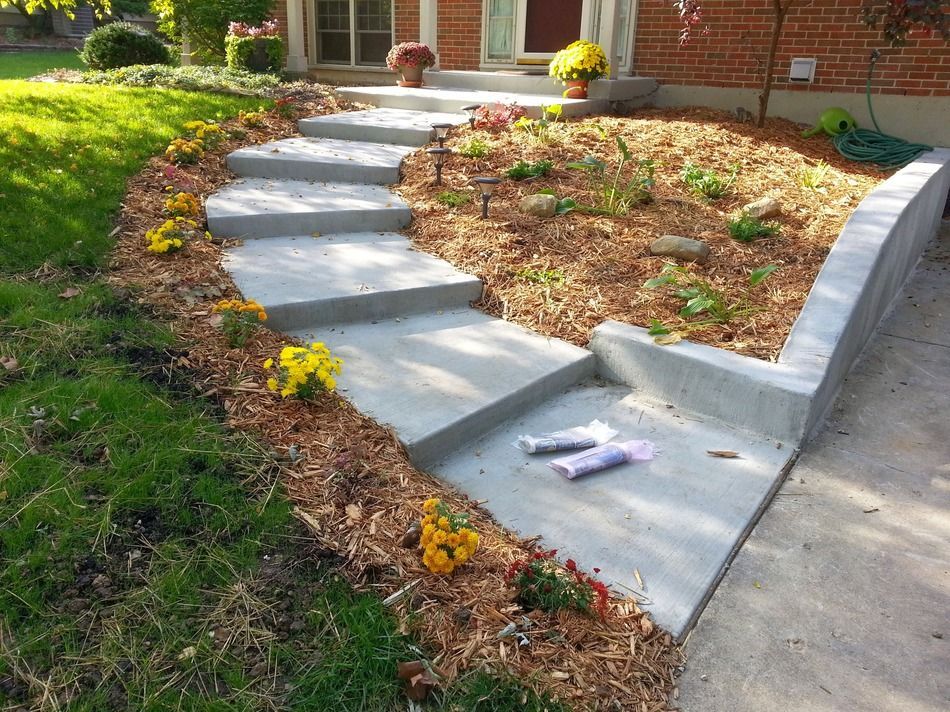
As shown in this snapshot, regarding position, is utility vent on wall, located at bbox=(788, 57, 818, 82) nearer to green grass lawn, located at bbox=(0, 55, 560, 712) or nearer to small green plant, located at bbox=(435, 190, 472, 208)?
small green plant, located at bbox=(435, 190, 472, 208)

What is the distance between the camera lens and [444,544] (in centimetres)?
209

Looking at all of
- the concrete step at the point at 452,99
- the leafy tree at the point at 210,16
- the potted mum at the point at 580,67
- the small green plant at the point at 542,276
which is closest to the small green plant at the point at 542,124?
the concrete step at the point at 452,99

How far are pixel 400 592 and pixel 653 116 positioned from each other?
273 inches

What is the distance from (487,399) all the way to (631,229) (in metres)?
2.12

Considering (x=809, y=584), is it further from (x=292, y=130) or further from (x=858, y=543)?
(x=292, y=130)

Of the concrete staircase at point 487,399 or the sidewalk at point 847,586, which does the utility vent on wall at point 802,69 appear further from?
the sidewalk at point 847,586

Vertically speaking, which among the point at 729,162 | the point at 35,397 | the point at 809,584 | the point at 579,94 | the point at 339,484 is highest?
the point at 579,94

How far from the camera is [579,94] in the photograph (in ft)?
25.3

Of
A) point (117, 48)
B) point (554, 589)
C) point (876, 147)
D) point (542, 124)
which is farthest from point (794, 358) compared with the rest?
point (117, 48)

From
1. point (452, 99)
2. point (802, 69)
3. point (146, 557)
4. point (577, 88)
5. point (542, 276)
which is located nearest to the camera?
point (146, 557)

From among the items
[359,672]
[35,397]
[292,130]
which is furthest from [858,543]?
[292,130]

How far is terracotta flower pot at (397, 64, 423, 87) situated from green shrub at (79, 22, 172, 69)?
14.0 ft

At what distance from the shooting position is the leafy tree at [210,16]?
33.8 ft

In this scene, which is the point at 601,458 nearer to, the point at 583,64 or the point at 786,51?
the point at 583,64
